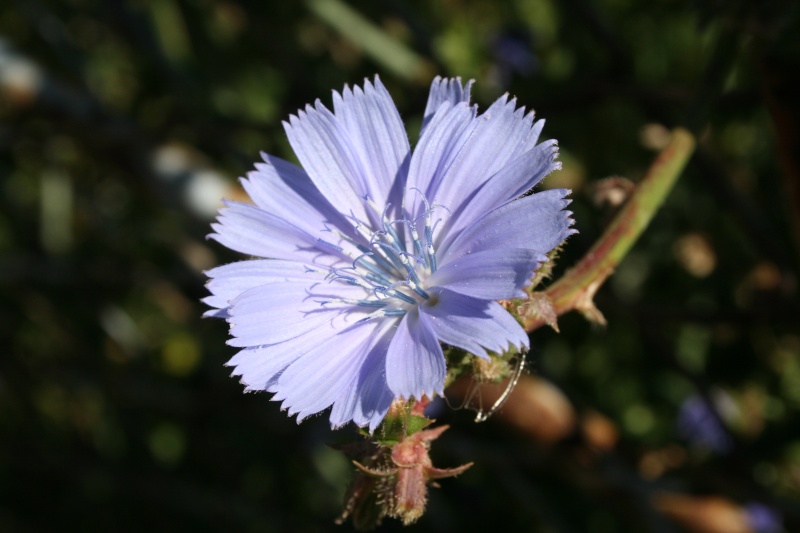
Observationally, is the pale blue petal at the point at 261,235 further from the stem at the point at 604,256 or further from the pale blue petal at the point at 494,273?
the stem at the point at 604,256

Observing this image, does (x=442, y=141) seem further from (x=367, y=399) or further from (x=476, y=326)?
(x=367, y=399)

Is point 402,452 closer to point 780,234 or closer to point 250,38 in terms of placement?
point 780,234

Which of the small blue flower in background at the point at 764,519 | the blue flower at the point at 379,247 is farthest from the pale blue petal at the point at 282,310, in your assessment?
the small blue flower in background at the point at 764,519

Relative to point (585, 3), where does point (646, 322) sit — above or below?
below

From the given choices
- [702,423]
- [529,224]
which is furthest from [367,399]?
[702,423]

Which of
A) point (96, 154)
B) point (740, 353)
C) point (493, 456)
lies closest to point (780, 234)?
point (740, 353)
